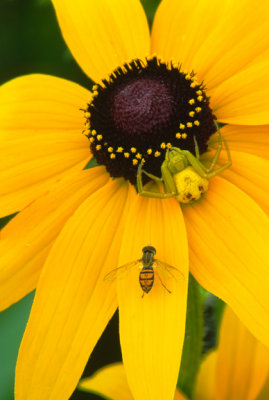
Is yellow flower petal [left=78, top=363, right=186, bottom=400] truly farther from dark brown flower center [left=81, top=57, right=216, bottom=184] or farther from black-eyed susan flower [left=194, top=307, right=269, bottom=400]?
dark brown flower center [left=81, top=57, right=216, bottom=184]

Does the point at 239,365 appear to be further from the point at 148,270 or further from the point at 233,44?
the point at 233,44

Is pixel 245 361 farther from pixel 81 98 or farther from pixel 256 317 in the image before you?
pixel 81 98

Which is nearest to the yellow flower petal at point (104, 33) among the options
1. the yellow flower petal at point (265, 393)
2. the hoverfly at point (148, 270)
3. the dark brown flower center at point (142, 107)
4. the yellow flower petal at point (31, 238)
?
the dark brown flower center at point (142, 107)

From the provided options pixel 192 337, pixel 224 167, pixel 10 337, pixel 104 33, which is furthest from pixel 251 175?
pixel 10 337

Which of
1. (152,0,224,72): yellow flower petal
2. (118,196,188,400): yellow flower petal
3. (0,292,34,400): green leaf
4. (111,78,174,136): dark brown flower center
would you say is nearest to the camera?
(118,196,188,400): yellow flower petal

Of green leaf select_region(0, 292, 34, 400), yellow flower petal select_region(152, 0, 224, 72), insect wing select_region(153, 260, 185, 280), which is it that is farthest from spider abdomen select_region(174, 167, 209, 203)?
green leaf select_region(0, 292, 34, 400)
